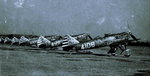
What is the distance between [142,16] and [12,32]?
1.77m

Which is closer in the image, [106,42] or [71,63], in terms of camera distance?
[71,63]

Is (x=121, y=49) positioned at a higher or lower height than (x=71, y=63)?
higher

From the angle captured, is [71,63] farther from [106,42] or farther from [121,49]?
[121,49]

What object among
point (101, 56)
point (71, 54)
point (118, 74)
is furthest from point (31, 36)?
point (118, 74)

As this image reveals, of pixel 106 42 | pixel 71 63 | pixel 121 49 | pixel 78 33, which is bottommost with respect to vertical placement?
pixel 71 63

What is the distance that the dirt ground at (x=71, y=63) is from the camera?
12.2ft

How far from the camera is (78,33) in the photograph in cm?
404

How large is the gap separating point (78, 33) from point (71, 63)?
410mm

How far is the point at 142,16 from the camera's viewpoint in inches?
162

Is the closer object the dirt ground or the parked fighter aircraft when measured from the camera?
the dirt ground

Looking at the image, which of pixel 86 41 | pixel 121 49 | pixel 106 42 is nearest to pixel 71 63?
pixel 86 41

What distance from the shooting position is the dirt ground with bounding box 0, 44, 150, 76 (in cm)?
371

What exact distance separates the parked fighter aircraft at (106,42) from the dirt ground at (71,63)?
77 millimetres

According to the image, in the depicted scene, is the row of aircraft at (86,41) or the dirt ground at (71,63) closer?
the dirt ground at (71,63)
